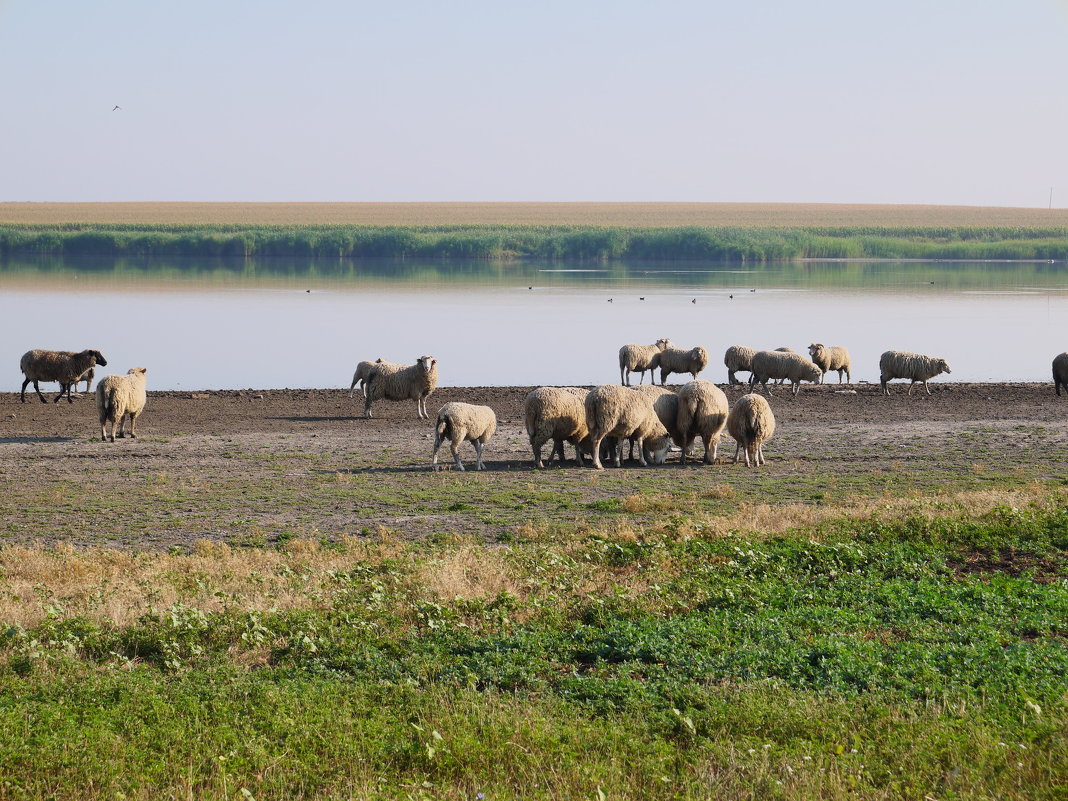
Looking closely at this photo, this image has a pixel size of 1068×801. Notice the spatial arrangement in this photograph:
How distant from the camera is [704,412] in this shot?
886 inches

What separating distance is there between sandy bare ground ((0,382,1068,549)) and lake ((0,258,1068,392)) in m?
8.62

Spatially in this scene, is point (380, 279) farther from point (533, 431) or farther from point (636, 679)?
point (636, 679)

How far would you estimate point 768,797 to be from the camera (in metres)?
6.79

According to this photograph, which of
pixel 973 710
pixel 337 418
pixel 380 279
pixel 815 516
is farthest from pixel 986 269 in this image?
pixel 973 710

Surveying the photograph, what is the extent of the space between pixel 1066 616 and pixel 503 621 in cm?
456

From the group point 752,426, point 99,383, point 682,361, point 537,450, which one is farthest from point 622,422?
point 682,361

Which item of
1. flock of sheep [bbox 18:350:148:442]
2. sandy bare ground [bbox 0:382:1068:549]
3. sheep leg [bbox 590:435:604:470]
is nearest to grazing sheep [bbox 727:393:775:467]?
sandy bare ground [bbox 0:382:1068:549]

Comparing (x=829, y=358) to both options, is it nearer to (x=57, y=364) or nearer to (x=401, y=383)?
(x=401, y=383)

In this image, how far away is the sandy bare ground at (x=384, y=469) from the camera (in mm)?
16328

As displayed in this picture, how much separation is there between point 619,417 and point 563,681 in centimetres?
1334

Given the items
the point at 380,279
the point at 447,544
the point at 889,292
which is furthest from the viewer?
the point at 380,279

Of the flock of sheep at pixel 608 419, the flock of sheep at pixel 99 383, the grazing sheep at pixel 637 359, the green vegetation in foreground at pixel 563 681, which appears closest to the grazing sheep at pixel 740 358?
the grazing sheep at pixel 637 359

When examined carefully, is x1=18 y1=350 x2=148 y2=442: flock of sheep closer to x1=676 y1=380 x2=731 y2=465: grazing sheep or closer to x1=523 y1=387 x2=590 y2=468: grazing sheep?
A: x1=523 y1=387 x2=590 y2=468: grazing sheep

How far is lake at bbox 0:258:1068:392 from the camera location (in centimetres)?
4238
